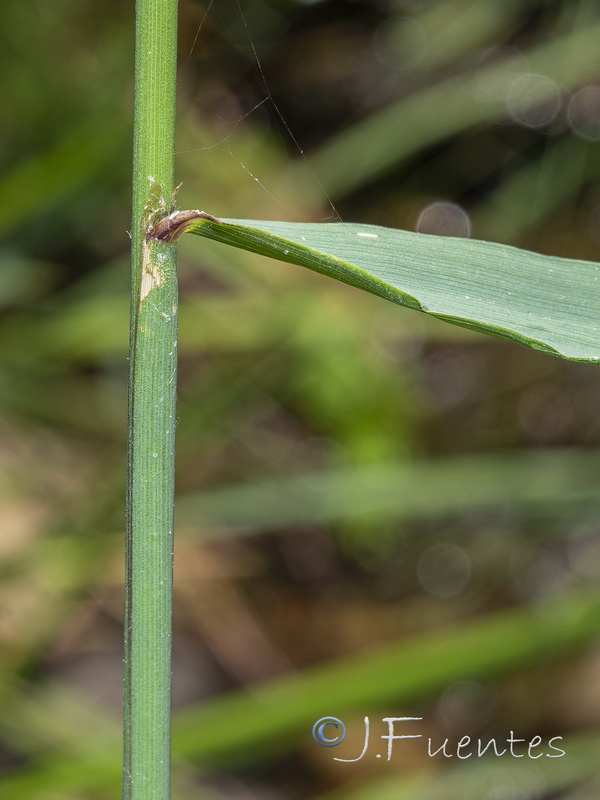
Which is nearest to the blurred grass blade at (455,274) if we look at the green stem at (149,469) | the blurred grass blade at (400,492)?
the green stem at (149,469)

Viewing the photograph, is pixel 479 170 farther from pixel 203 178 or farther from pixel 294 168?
pixel 203 178

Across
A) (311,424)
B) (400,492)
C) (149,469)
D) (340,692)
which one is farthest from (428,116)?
(149,469)

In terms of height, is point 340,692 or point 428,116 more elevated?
point 428,116

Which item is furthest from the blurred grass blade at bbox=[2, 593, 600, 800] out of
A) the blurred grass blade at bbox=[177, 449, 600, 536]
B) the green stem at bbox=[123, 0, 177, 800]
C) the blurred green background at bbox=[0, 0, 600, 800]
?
the green stem at bbox=[123, 0, 177, 800]

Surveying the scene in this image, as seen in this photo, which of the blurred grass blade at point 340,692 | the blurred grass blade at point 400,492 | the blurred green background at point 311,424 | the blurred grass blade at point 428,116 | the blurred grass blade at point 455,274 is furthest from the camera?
the blurred grass blade at point 428,116

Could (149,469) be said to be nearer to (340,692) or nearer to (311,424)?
(340,692)

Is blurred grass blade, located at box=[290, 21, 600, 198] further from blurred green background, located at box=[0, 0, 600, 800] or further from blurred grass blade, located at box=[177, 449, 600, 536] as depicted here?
blurred grass blade, located at box=[177, 449, 600, 536]

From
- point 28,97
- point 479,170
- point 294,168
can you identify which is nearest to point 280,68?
point 294,168

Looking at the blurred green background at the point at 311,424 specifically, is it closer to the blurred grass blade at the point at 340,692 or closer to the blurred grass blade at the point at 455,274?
the blurred grass blade at the point at 340,692
